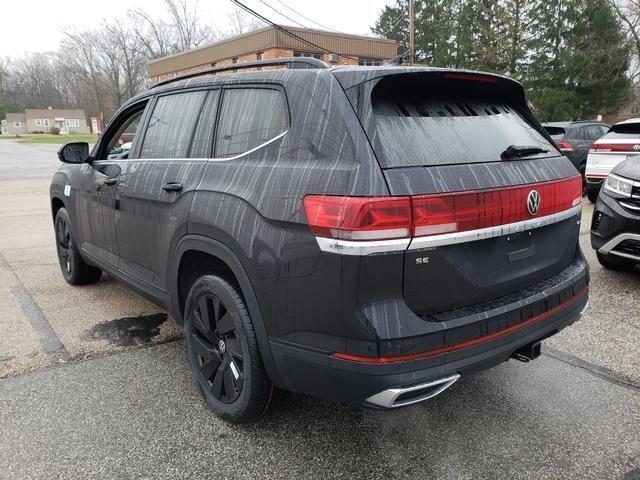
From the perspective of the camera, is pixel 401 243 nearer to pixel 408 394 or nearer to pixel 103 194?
pixel 408 394

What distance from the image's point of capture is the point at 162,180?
116 inches

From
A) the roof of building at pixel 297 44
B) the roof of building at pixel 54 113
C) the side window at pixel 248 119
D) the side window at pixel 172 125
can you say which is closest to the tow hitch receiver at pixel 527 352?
the side window at pixel 248 119

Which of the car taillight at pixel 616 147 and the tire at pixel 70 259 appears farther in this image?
the car taillight at pixel 616 147

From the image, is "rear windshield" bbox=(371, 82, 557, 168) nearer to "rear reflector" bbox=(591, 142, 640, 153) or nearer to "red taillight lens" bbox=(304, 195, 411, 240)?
"red taillight lens" bbox=(304, 195, 411, 240)

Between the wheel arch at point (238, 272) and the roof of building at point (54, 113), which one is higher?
the roof of building at point (54, 113)

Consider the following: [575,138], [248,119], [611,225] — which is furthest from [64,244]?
[575,138]

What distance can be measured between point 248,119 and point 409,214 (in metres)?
1.08

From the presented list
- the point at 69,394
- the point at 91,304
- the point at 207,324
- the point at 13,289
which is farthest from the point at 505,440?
the point at 13,289

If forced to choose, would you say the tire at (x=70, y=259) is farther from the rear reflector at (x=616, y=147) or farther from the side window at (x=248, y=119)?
the rear reflector at (x=616, y=147)

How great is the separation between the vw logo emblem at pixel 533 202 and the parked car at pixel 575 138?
10441 millimetres

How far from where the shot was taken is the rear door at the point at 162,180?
2.79 m

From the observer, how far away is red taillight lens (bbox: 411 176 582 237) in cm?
192

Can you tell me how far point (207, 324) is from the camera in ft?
8.82

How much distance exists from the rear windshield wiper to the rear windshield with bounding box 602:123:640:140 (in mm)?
7177
